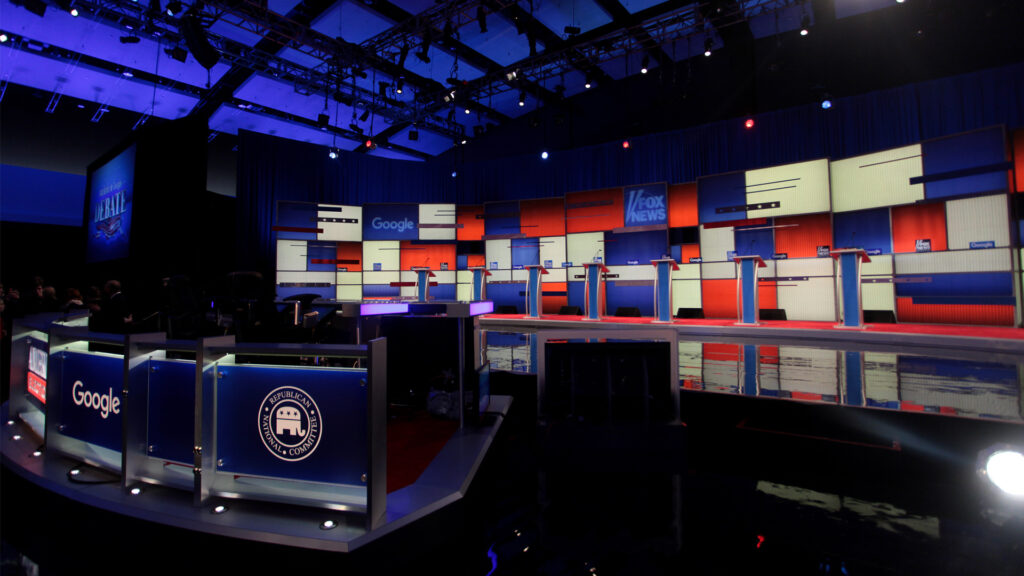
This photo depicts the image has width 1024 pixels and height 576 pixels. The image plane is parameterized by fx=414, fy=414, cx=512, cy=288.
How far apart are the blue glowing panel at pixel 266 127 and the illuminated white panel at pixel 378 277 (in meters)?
3.32

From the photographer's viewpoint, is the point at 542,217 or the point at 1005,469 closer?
the point at 1005,469

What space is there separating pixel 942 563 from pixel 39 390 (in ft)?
13.5

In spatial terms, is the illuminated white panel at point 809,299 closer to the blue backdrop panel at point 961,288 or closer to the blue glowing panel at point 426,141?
the blue backdrop panel at point 961,288

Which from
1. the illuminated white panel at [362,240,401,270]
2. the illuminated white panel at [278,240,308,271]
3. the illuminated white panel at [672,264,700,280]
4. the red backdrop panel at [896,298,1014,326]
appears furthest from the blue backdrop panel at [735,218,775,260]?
the illuminated white panel at [278,240,308,271]

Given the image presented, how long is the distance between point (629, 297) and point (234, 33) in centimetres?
886

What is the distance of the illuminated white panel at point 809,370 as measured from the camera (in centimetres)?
273

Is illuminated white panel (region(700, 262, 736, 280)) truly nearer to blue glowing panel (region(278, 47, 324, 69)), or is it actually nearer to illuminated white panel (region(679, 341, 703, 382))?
illuminated white panel (region(679, 341, 703, 382))

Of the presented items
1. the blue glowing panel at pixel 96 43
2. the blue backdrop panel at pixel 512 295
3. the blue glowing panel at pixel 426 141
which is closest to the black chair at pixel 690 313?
the blue backdrop panel at pixel 512 295

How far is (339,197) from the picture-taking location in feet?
34.8

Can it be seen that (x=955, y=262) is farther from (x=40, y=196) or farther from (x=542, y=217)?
(x=40, y=196)

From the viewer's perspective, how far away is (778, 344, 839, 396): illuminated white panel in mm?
2734

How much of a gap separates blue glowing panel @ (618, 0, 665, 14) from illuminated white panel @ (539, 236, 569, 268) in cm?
461

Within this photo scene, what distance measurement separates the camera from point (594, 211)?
9.55 m

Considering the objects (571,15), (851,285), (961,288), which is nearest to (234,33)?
(571,15)
